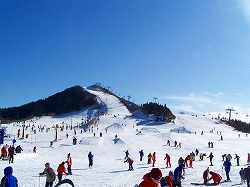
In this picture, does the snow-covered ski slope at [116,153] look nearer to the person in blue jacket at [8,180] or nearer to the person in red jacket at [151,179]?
the person in blue jacket at [8,180]

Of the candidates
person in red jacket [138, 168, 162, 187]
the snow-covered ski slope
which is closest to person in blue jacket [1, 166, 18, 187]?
person in red jacket [138, 168, 162, 187]

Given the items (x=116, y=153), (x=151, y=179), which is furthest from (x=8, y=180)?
(x=116, y=153)

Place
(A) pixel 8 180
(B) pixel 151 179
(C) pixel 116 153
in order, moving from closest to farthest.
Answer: (B) pixel 151 179
(A) pixel 8 180
(C) pixel 116 153

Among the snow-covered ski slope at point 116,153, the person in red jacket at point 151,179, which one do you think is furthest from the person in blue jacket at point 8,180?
the snow-covered ski slope at point 116,153

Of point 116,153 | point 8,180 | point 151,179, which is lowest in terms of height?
point 116,153

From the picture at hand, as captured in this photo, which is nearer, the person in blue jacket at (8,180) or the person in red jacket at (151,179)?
the person in red jacket at (151,179)

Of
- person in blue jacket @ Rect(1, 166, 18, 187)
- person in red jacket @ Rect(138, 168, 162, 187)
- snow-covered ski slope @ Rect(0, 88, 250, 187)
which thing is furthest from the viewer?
snow-covered ski slope @ Rect(0, 88, 250, 187)

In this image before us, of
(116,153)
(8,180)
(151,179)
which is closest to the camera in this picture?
(151,179)

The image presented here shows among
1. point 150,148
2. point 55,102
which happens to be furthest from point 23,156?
point 55,102

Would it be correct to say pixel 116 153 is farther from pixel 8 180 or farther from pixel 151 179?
pixel 151 179

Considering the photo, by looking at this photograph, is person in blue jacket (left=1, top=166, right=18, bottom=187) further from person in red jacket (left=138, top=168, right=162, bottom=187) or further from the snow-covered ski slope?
the snow-covered ski slope

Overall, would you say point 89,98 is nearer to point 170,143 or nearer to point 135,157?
point 170,143

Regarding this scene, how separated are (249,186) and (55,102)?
120165 millimetres

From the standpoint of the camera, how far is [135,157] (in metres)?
36.2
